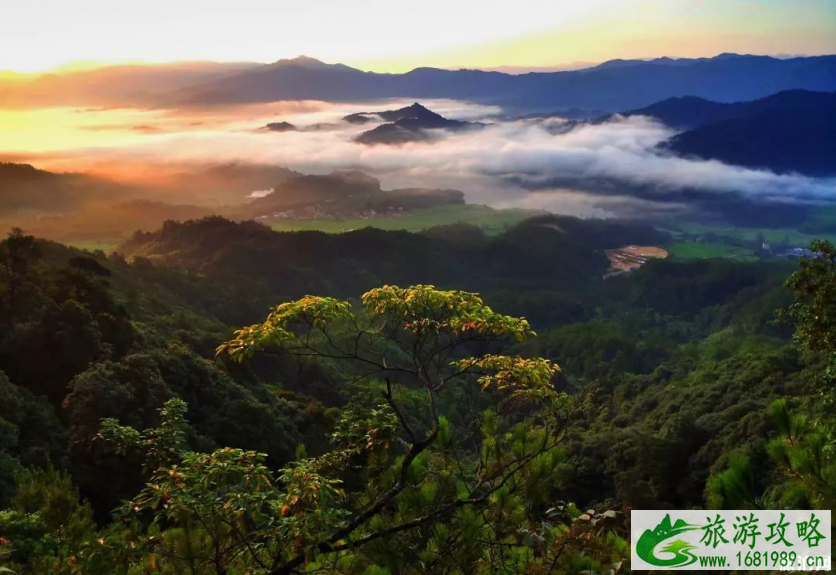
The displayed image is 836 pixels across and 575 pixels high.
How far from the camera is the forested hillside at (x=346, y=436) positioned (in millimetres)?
4785

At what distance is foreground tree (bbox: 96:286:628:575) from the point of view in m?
4.59

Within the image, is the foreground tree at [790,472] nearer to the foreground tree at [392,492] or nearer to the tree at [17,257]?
the foreground tree at [392,492]

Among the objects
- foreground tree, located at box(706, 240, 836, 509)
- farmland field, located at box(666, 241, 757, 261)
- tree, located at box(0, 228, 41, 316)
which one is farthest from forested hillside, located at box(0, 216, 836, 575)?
farmland field, located at box(666, 241, 757, 261)

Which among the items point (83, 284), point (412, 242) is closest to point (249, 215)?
point (412, 242)

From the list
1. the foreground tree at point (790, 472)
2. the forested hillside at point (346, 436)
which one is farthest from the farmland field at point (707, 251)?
the foreground tree at point (790, 472)

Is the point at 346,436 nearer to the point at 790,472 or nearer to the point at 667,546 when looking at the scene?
the point at 667,546

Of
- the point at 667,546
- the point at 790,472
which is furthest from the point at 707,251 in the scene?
the point at 667,546

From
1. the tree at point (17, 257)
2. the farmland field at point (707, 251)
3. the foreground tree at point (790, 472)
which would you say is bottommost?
the farmland field at point (707, 251)

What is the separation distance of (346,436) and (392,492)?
2.84 ft

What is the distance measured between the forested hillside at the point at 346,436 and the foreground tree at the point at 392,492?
22 millimetres

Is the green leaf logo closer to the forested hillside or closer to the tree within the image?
the forested hillside

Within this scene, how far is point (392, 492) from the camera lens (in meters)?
4.82

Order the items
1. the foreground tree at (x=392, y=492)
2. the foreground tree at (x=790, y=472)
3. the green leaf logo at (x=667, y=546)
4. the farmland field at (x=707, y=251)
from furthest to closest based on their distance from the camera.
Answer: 1. the farmland field at (x=707, y=251)
2. the green leaf logo at (x=667, y=546)
3. the foreground tree at (x=790, y=472)
4. the foreground tree at (x=392, y=492)

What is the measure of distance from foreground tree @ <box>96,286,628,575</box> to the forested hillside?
0.07 ft
